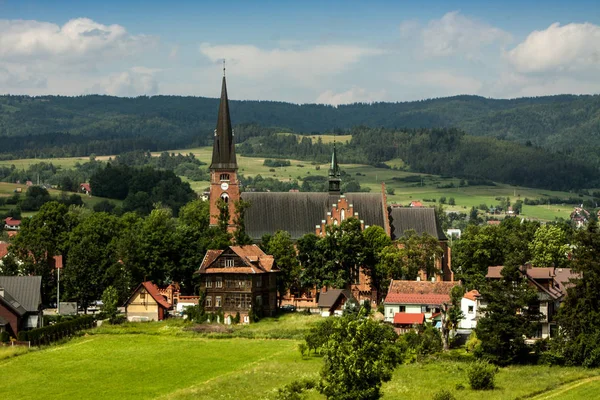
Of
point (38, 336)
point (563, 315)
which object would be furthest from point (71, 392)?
point (563, 315)

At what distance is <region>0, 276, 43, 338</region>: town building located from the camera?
3839 inches

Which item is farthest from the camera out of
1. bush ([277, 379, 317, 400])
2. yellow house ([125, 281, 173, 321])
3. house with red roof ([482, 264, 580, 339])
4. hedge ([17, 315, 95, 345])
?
yellow house ([125, 281, 173, 321])

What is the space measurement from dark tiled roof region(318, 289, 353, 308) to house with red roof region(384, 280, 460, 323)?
6199mm

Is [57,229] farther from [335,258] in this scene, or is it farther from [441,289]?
[441,289]

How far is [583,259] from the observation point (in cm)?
8569

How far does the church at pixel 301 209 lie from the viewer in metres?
129

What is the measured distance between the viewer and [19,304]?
101 meters

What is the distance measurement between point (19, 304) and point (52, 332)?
20.9 feet

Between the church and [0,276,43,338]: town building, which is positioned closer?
[0,276,43,338]: town building

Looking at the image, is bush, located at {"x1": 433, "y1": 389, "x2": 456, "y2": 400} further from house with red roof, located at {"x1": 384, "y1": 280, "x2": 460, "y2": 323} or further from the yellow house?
the yellow house

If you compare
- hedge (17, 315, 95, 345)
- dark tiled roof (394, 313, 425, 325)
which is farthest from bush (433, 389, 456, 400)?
hedge (17, 315, 95, 345)

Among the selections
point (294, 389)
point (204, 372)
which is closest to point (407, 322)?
point (204, 372)

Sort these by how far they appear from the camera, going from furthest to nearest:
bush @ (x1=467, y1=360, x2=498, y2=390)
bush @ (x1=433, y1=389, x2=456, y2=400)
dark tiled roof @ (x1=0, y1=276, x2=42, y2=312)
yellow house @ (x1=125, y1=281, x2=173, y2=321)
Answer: yellow house @ (x1=125, y1=281, x2=173, y2=321), dark tiled roof @ (x1=0, y1=276, x2=42, y2=312), bush @ (x1=467, y1=360, x2=498, y2=390), bush @ (x1=433, y1=389, x2=456, y2=400)

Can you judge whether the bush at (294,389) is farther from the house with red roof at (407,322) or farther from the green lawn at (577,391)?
the house with red roof at (407,322)
